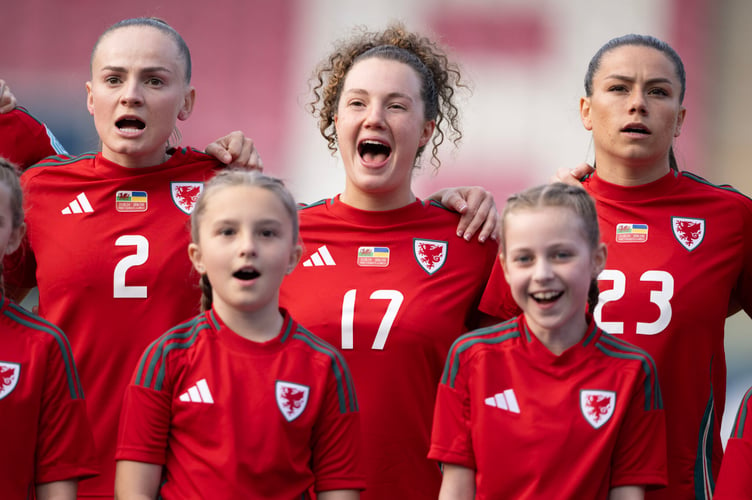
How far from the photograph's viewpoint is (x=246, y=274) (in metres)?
2.27

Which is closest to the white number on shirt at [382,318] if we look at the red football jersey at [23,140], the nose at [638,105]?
the nose at [638,105]

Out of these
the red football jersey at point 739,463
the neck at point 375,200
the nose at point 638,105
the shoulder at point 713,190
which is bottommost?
the red football jersey at point 739,463

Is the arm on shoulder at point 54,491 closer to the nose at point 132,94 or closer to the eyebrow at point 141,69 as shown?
the nose at point 132,94

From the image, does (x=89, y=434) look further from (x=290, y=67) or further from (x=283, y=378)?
(x=290, y=67)

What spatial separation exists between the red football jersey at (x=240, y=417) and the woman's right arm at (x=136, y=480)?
0.02m

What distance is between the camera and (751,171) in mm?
6504

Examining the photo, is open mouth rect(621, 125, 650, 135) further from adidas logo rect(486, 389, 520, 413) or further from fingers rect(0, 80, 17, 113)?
fingers rect(0, 80, 17, 113)

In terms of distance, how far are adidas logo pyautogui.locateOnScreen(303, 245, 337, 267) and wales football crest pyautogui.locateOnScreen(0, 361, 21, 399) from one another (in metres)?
0.86

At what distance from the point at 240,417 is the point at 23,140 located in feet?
4.43

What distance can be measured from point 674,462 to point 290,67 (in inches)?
197

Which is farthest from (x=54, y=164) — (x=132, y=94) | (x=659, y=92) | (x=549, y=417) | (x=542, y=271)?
(x=659, y=92)

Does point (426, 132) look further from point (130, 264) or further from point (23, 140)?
point (23, 140)

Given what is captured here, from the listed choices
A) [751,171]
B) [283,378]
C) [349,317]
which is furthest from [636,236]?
[751,171]

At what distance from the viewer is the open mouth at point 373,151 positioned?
285cm
